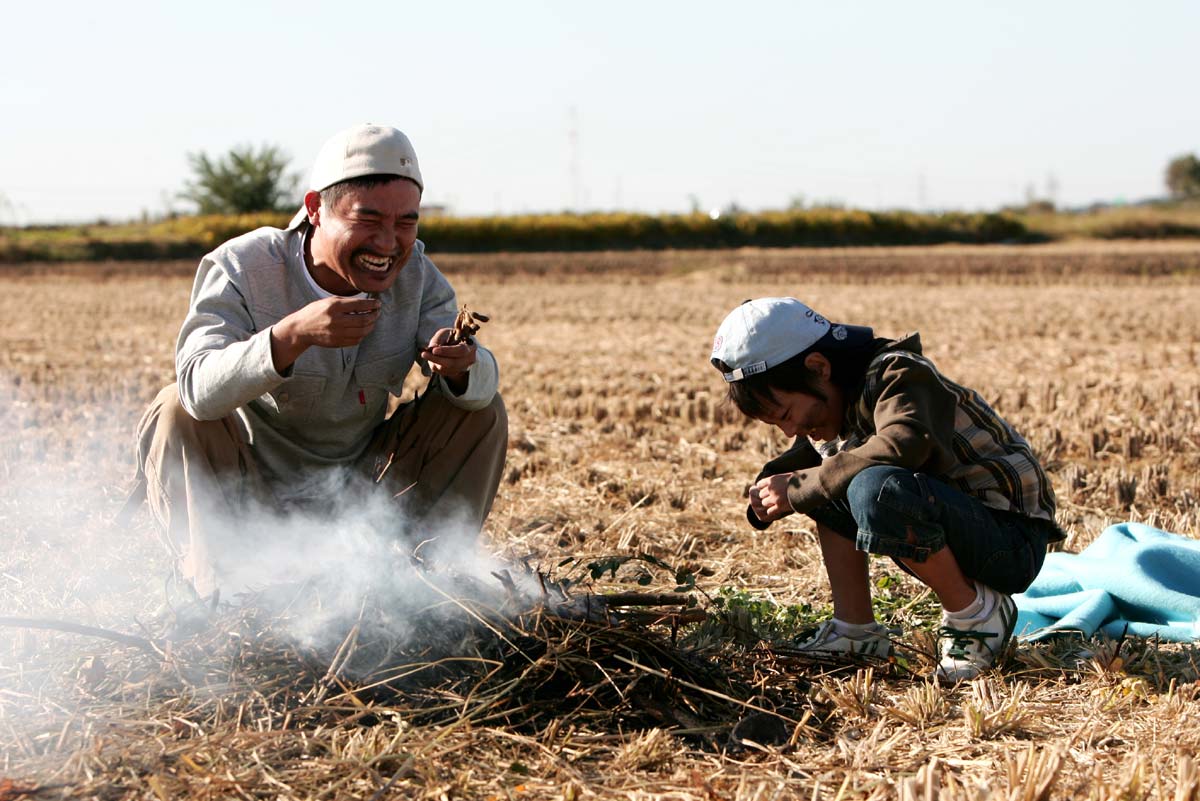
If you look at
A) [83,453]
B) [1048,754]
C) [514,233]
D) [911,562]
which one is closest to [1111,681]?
[911,562]

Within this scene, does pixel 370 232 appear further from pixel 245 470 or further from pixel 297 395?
pixel 245 470

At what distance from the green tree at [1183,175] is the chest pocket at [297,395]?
67589 millimetres

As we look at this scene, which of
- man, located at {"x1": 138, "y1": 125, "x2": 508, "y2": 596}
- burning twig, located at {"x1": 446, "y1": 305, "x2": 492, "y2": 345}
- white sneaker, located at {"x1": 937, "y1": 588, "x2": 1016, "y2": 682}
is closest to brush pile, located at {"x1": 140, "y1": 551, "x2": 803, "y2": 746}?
white sneaker, located at {"x1": 937, "y1": 588, "x2": 1016, "y2": 682}

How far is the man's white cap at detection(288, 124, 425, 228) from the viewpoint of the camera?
3508 mm

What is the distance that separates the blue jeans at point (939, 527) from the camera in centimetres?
306

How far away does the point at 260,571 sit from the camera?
3580mm

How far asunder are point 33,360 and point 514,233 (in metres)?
28.3

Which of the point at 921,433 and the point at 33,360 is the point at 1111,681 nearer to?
the point at 921,433

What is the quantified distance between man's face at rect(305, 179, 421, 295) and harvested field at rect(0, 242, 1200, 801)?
103 centimetres

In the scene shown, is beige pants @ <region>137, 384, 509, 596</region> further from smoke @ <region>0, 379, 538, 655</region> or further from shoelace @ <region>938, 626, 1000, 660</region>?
shoelace @ <region>938, 626, 1000, 660</region>

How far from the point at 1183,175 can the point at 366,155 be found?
250 ft

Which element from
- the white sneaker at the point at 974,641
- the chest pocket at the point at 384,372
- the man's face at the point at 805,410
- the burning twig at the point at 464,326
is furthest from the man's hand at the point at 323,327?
the white sneaker at the point at 974,641

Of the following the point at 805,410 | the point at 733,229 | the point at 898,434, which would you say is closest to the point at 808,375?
the point at 805,410

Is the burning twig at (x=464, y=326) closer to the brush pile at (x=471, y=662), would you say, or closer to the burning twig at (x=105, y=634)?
the brush pile at (x=471, y=662)
